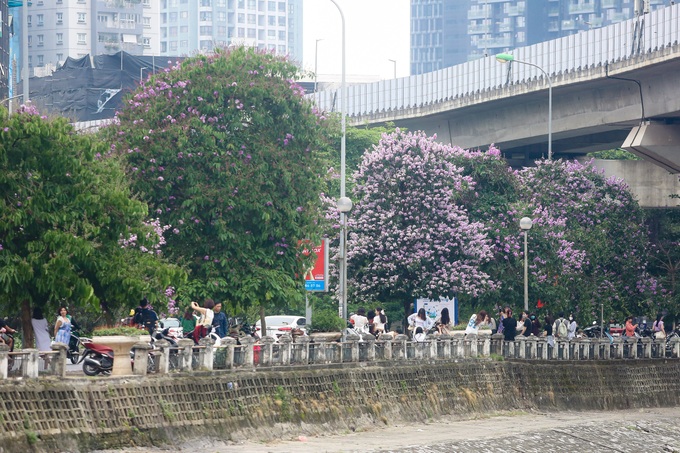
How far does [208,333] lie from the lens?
2803 centimetres

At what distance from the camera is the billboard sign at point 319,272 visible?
3791 cm

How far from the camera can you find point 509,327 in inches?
1526

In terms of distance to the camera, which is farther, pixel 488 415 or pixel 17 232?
pixel 488 415

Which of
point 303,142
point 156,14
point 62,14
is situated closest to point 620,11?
point 156,14

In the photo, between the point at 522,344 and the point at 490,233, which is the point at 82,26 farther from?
the point at 522,344

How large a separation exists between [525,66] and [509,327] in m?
17.3

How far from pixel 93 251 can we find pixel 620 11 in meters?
176

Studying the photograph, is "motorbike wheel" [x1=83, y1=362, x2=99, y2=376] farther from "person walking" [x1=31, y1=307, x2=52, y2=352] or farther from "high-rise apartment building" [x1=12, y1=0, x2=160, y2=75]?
"high-rise apartment building" [x1=12, y1=0, x2=160, y2=75]

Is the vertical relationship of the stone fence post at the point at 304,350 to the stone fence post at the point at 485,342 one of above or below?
above

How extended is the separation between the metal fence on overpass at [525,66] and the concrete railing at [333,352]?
10.1 meters

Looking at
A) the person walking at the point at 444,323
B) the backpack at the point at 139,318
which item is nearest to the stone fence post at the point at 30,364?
the backpack at the point at 139,318

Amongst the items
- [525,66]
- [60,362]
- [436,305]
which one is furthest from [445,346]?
[525,66]

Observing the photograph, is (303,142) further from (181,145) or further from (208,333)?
(208,333)

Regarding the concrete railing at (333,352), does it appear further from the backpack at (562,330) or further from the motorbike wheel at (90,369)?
the motorbike wheel at (90,369)
